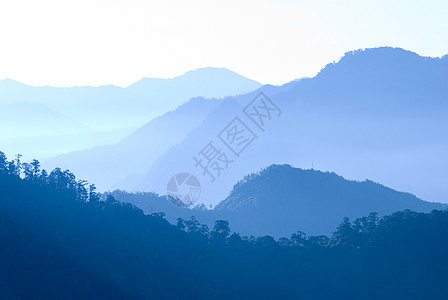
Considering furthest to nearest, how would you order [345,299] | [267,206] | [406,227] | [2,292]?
[267,206] < [406,227] < [345,299] < [2,292]

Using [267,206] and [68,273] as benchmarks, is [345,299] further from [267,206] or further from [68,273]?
[267,206]

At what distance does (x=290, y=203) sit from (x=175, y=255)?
81.5 metres

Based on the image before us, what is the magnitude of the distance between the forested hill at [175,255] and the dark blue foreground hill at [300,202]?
162ft

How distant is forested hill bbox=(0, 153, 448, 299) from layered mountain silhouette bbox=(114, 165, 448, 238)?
46.8 meters

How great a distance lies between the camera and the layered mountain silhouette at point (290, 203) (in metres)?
158

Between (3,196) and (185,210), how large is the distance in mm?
73846

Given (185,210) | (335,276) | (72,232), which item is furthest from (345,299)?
(185,210)

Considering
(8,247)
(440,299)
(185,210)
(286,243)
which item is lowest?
(440,299)

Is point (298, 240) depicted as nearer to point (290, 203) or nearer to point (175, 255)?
point (175, 255)

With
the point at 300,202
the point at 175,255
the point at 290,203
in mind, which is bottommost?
the point at 175,255

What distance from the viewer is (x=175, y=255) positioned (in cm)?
9388

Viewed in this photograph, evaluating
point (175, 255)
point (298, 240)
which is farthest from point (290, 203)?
point (175, 255)

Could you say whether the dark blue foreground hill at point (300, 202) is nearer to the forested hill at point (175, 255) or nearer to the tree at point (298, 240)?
the tree at point (298, 240)

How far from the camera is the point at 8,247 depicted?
7412cm
